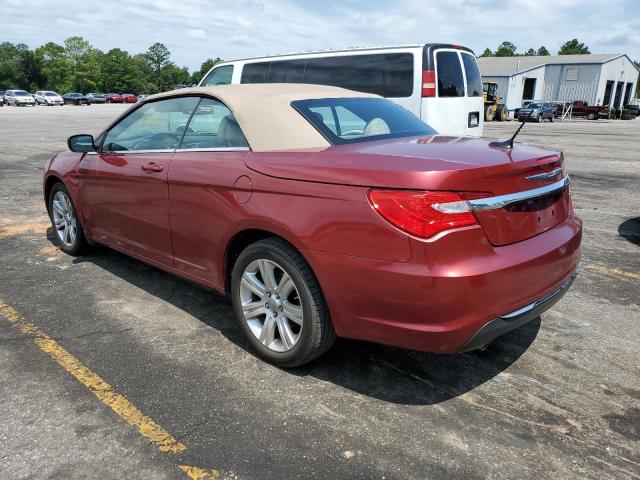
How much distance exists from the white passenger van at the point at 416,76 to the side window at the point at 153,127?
5085 millimetres

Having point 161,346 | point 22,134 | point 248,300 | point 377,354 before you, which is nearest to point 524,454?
point 377,354

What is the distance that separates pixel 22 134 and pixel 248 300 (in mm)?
19354

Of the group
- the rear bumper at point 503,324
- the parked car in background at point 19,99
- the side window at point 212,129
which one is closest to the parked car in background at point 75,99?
the parked car in background at point 19,99

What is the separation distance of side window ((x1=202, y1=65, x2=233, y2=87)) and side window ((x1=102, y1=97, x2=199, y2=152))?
23.2 ft

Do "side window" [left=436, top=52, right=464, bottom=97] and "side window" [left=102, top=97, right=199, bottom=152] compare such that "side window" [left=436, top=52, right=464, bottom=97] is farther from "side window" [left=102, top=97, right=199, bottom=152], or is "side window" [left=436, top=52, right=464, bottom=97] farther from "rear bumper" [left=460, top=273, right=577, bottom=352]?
"rear bumper" [left=460, top=273, right=577, bottom=352]

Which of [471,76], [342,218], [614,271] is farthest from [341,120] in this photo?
[471,76]

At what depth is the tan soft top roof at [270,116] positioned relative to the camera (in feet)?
9.71

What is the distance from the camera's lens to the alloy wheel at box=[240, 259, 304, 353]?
283 cm

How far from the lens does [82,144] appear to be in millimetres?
4309

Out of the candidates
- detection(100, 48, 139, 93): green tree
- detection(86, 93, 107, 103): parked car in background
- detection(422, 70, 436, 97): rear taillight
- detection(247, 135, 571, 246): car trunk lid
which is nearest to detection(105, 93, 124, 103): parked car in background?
detection(86, 93, 107, 103): parked car in background

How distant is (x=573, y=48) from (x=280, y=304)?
143m

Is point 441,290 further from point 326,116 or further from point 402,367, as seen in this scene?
point 326,116

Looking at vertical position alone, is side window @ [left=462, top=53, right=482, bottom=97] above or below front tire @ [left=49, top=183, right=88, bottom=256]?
above

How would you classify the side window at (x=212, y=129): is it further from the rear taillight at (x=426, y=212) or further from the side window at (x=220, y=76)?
the side window at (x=220, y=76)
